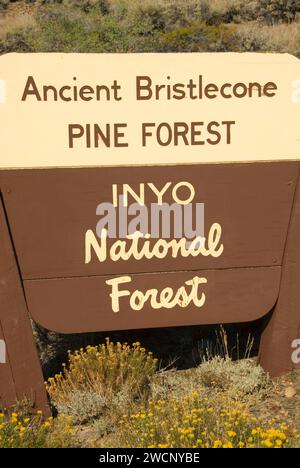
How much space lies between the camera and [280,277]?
477 cm

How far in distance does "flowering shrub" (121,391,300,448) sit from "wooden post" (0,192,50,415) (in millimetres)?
763

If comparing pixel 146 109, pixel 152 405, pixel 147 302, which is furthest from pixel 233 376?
pixel 146 109

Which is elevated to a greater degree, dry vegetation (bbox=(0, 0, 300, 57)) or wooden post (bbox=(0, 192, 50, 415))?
wooden post (bbox=(0, 192, 50, 415))

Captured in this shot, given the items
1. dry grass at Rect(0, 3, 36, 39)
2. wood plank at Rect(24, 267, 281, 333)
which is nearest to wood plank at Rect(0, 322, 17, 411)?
wood plank at Rect(24, 267, 281, 333)

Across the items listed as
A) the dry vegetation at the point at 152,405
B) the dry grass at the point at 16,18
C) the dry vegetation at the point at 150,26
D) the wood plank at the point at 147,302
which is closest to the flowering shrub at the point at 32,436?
the dry vegetation at the point at 152,405

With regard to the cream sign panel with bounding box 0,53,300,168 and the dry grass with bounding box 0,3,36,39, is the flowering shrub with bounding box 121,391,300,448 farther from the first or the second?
the dry grass with bounding box 0,3,36,39

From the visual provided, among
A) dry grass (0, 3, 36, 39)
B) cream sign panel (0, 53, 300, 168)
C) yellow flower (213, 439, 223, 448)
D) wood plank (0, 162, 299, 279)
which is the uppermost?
cream sign panel (0, 53, 300, 168)

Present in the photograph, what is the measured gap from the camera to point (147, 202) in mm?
4457

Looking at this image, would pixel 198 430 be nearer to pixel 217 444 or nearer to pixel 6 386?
pixel 217 444

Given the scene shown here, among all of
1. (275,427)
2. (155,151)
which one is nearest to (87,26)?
(155,151)

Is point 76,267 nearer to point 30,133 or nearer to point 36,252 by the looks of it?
point 36,252

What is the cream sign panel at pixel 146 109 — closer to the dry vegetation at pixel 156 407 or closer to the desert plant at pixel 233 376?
the dry vegetation at pixel 156 407

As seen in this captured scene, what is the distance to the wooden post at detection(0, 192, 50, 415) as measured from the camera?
435cm

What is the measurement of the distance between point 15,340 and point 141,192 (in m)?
1.39
